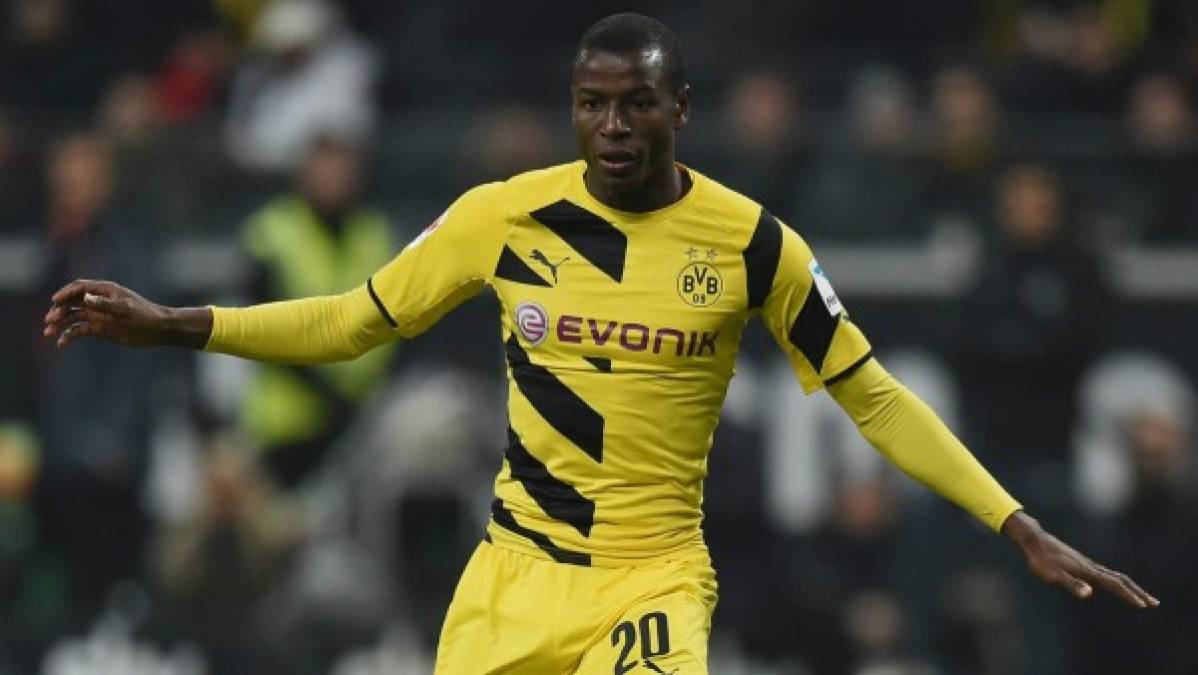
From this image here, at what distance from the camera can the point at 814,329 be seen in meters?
6.93

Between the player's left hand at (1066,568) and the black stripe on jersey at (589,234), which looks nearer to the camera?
the player's left hand at (1066,568)

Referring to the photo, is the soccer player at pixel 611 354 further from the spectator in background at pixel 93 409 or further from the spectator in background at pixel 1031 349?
the spectator in background at pixel 93 409

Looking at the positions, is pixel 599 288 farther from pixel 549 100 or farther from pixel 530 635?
pixel 549 100

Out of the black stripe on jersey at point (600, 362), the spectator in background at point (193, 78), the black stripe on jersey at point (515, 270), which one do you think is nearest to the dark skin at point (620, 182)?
the black stripe on jersey at point (515, 270)

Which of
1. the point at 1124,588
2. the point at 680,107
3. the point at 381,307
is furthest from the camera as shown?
the point at 381,307

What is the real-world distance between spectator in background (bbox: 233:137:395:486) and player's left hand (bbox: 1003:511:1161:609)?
528cm

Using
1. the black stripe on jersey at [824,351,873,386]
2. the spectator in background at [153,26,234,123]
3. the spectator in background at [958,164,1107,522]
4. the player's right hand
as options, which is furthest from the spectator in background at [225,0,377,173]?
the black stripe on jersey at [824,351,873,386]

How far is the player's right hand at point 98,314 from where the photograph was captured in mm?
6684

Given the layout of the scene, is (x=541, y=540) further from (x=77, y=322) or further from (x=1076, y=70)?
(x=1076, y=70)

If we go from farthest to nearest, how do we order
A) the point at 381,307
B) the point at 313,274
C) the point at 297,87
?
the point at 297,87 < the point at 313,274 < the point at 381,307

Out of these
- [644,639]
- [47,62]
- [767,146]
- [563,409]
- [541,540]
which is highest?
[47,62]

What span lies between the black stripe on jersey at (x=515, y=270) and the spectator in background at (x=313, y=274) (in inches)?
184

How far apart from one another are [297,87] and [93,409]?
198 cm

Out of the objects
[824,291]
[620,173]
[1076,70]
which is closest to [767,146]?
[1076,70]
